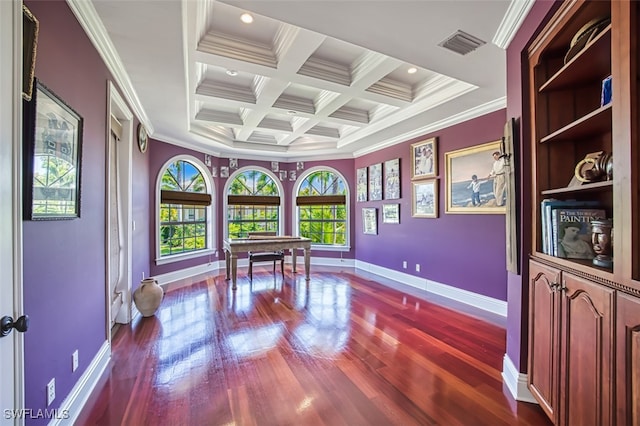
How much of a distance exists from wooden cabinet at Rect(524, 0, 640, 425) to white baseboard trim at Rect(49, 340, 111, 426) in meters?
2.66

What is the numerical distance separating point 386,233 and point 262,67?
12.4 feet

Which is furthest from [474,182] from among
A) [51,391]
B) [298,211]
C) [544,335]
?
[51,391]

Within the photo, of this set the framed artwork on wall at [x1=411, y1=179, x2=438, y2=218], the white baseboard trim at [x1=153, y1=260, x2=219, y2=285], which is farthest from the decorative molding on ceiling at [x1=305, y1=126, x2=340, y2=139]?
the white baseboard trim at [x1=153, y1=260, x2=219, y2=285]

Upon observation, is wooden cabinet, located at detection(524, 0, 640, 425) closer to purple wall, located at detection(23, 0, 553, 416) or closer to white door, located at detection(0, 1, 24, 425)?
purple wall, located at detection(23, 0, 553, 416)

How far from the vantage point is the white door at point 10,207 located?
37.8 inches

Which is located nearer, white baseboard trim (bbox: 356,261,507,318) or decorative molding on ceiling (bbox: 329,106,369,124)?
white baseboard trim (bbox: 356,261,507,318)

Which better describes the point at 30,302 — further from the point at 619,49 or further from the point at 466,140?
the point at 466,140

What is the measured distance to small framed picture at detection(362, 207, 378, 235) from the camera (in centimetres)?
584

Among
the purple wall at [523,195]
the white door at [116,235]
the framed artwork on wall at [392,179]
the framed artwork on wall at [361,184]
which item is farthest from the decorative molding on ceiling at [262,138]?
the purple wall at [523,195]

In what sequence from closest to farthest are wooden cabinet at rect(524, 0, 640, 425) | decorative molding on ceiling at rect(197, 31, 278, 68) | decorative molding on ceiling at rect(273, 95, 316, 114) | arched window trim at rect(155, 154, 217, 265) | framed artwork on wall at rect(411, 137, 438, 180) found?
wooden cabinet at rect(524, 0, 640, 425) < decorative molding on ceiling at rect(197, 31, 278, 68) < decorative molding on ceiling at rect(273, 95, 316, 114) < framed artwork on wall at rect(411, 137, 438, 180) < arched window trim at rect(155, 154, 217, 265)

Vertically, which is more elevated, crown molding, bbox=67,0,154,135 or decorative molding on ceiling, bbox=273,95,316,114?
decorative molding on ceiling, bbox=273,95,316,114

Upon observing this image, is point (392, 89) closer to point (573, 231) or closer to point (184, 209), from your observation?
point (573, 231)

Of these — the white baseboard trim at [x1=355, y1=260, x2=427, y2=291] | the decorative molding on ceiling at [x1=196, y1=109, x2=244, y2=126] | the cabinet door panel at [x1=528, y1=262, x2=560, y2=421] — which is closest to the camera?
the cabinet door panel at [x1=528, y1=262, x2=560, y2=421]

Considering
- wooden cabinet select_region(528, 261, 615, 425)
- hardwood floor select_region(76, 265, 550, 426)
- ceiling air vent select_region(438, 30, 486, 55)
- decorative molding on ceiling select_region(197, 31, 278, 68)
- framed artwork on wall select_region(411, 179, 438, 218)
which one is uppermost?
decorative molding on ceiling select_region(197, 31, 278, 68)
